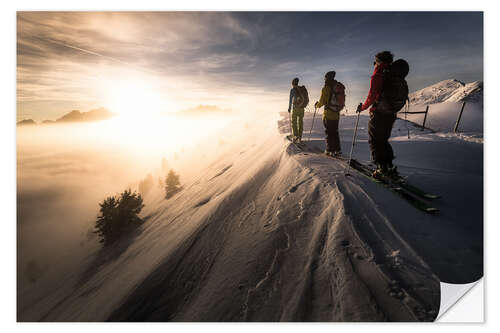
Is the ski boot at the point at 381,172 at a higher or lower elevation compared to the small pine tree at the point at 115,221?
higher

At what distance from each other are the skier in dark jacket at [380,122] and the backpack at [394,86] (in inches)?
2.9

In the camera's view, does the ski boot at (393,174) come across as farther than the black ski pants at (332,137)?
No

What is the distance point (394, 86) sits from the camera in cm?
357

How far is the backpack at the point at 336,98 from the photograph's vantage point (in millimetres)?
5516

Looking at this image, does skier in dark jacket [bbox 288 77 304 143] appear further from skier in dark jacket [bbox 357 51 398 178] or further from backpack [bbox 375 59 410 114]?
backpack [bbox 375 59 410 114]

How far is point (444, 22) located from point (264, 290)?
6446 millimetres

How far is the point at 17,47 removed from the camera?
4129 mm

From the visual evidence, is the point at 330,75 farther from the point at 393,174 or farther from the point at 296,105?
the point at 393,174

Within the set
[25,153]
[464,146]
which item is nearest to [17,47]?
[25,153]

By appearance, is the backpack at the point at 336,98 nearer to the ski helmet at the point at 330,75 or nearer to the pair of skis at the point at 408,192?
the ski helmet at the point at 330,75

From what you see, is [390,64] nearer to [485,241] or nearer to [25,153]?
[485,241]

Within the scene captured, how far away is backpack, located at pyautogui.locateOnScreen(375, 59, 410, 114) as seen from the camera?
11.6 ft

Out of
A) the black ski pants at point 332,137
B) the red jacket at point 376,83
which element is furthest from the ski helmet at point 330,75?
the red jacket at point 376,83

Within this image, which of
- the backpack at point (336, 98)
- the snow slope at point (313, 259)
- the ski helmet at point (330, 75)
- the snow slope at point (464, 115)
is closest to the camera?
the snow slope at point (313, 259)
